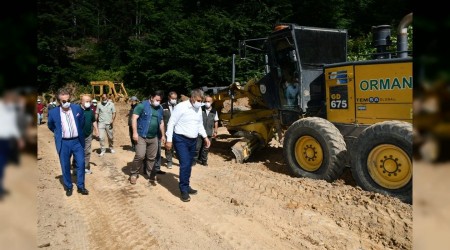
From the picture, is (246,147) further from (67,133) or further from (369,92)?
(67,133)

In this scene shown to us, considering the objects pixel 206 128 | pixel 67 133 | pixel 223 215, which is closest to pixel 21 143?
pixel 223 215

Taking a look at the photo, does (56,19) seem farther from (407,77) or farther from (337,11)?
(337,11)

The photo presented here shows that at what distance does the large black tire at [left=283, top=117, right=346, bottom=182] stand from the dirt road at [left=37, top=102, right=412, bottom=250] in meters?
0.25

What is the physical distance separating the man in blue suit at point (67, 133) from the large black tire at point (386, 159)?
428 cm

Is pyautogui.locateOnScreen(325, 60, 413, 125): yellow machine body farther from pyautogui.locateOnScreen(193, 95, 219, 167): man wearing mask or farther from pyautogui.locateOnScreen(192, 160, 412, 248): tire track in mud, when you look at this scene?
pyautogui.locateOnScreen(193, 95, 219, 167): man wearing mask

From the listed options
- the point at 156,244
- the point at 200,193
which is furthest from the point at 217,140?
the point at 156,244

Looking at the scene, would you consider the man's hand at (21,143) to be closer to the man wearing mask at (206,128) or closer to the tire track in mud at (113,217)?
the tire track in mud at (113,217)

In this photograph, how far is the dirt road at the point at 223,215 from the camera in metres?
4.27

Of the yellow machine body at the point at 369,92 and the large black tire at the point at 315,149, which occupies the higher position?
the yellow machine body at the point at 369,92

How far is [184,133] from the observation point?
563 cm

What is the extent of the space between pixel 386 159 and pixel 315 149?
1392mm

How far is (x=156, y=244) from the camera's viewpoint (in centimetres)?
415

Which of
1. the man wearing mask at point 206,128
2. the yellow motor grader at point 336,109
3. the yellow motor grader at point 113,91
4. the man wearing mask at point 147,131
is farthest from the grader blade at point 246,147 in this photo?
the yellow motor grader at point 113,91

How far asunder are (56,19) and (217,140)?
10775mm
